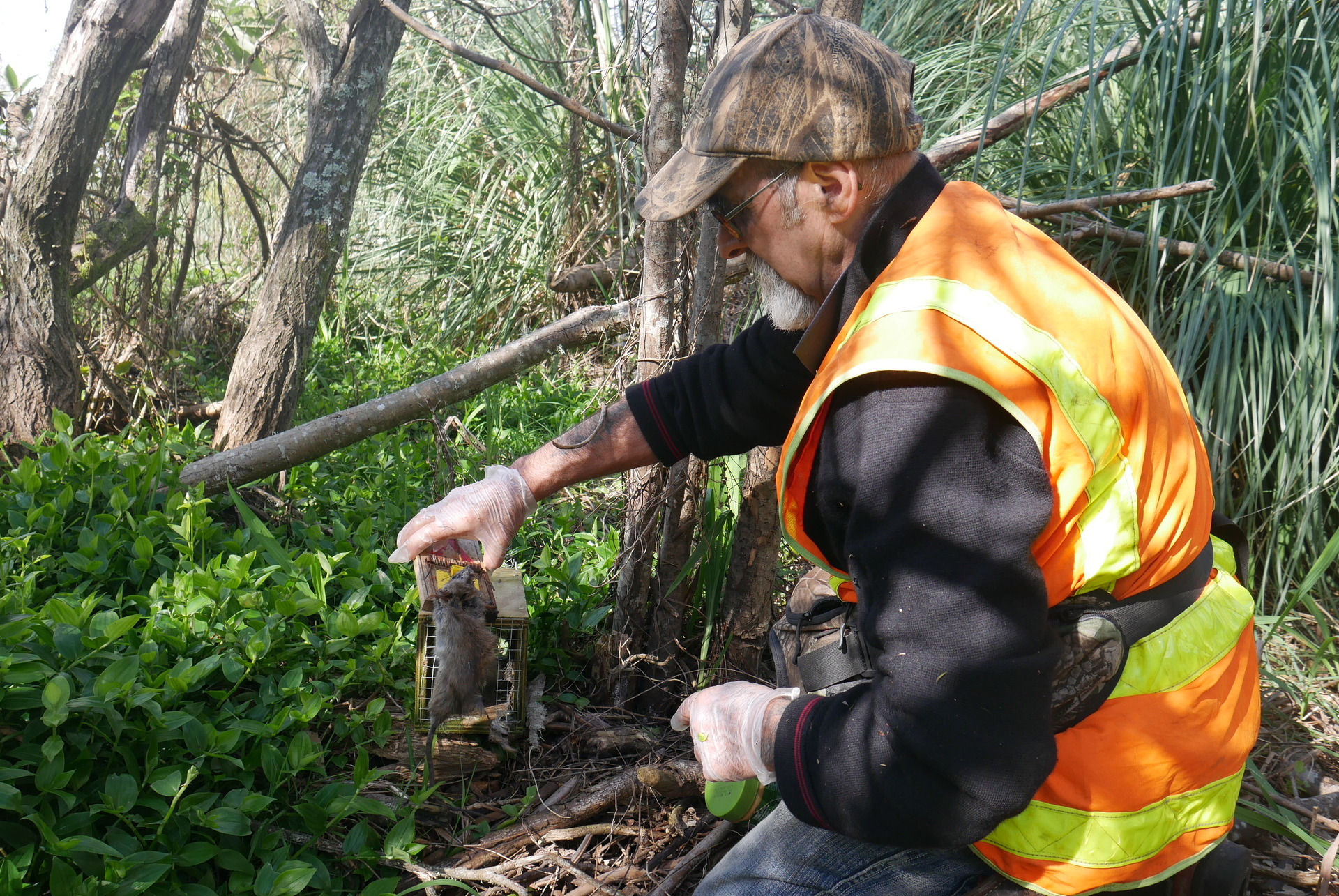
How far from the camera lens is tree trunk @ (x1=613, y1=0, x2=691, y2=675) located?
2.44m

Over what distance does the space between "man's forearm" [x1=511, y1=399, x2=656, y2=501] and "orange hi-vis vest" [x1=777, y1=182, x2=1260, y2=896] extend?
82cm

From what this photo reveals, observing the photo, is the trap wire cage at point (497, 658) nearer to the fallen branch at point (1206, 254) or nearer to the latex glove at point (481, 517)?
the latex glove at point (481, 517)

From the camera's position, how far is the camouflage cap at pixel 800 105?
149cm

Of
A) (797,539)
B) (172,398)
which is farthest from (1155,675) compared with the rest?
(172,398)

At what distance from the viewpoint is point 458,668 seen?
7.10 feet

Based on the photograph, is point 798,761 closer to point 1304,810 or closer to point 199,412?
point 1304,810

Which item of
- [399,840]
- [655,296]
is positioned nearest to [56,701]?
[399,840]

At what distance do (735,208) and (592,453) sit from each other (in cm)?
83

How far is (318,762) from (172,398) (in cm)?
290

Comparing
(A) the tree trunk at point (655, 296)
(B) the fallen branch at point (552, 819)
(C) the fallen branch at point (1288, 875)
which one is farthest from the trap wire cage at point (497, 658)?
(C) the fallen branch at point (1288, 875)

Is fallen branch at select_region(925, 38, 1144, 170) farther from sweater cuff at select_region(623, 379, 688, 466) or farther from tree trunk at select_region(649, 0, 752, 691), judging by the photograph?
sweater cuff at select_region(623, 379, 688, 466)

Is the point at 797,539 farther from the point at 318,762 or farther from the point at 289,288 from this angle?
the point at 289,288

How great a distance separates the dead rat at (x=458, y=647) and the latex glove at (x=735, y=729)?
2.35 feet

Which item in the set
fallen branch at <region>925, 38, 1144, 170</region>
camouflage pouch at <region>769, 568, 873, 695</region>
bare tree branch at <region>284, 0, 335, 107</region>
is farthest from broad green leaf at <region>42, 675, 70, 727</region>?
bare tree branch at <region>284, 0, 335, 107</region>
